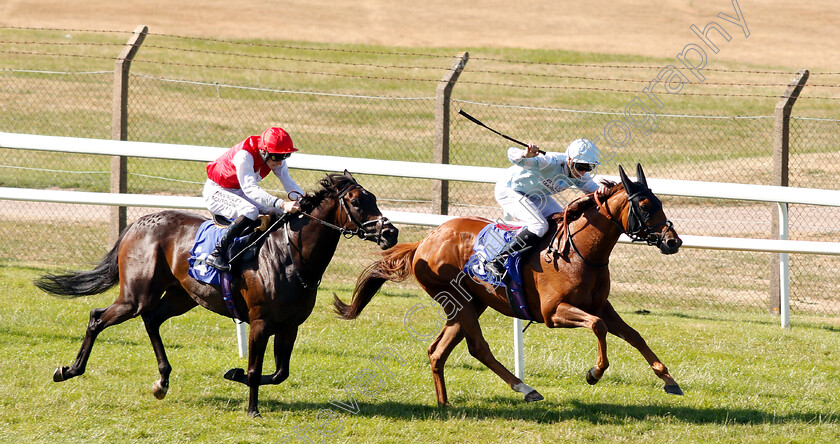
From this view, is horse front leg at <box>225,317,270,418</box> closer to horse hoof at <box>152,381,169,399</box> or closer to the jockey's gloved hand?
horse hoof at <box>152,381,169,399</box>

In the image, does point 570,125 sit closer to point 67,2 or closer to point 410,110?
point 410,110

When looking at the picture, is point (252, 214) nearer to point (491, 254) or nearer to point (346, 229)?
point (346, 229)

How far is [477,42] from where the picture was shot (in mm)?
29016

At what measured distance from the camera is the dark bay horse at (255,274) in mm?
5965

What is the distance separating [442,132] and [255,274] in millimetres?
4000

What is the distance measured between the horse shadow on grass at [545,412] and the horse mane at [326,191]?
1332 mm

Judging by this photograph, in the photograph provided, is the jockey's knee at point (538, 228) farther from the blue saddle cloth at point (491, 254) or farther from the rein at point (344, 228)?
the rein at point (344, 228)

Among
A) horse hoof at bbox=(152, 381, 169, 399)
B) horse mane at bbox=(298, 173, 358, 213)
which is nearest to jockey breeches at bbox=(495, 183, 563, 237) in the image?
→ horse mane at bbox=(298, 173, 358, 213)

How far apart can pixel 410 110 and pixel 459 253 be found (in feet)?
50.2

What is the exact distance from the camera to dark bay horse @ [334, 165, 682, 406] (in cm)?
573

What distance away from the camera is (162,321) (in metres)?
6.65

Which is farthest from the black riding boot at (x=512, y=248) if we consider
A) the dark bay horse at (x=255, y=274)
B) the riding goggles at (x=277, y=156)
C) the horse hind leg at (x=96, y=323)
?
the horse hind leg at (x=96, y=323)

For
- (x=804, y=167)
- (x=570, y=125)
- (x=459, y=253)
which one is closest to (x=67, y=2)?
(x=570, y=125)

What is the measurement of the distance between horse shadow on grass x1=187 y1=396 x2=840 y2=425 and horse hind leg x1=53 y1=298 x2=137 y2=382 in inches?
31.4
